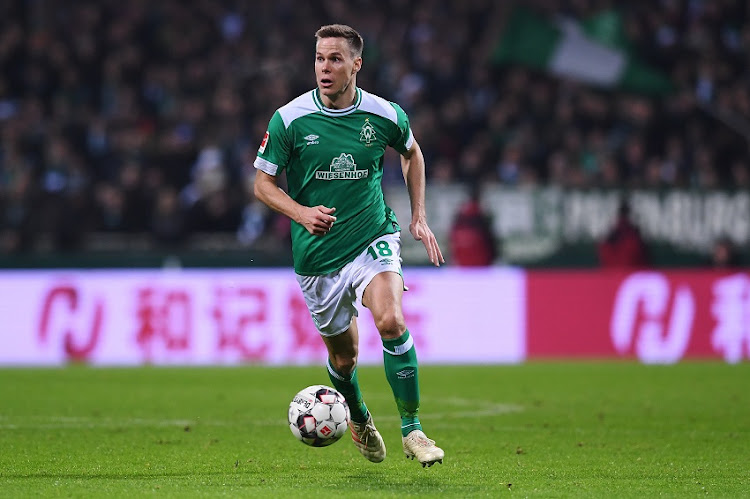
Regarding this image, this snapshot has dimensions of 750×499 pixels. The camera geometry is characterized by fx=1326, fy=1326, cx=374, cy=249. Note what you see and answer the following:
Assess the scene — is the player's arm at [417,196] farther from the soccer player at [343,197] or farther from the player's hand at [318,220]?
the player's hand at [318,220]

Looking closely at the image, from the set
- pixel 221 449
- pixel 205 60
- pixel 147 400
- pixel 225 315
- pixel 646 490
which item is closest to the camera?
pixel 646 490

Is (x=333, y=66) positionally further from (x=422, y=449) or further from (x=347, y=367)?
(x=422, y=449)

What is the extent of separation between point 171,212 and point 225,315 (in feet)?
7.25

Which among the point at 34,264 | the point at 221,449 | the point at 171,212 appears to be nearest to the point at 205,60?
the point at 171,212

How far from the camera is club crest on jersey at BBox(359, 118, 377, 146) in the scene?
730 centimetres

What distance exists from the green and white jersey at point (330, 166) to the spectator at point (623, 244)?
11061 mm

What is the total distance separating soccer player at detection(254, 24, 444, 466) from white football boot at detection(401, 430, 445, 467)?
20cm

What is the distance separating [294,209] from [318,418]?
3.66 feet

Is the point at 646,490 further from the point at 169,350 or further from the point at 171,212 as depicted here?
the point at 171,212

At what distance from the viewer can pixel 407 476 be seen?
6.94 m

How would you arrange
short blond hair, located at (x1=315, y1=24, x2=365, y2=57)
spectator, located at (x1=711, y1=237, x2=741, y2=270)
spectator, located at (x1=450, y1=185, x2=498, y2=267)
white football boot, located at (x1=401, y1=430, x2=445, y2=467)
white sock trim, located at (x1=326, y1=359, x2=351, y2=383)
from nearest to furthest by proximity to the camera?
white football boot, located at (x1=401, y1=430, x2=445, y2=467) → short blond hair, located at (x1=315, y1=24, x2=365, y2=57) → white sock trim, located at (x1=326, y1=359, x2=351, y2=383) → spectator, located at (x1=711, y1=237, x2=741, y2=270) → spectator, located at (x1=450, y1=185, x2=498, y2=267)

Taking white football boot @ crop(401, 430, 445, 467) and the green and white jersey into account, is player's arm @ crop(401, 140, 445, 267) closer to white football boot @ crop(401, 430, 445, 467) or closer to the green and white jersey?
the green and white jersey

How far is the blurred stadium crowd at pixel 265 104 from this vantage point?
18.5m

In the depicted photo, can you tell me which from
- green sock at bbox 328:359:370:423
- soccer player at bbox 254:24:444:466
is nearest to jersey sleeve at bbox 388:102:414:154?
soccer player at bbox 254:24:444:466
